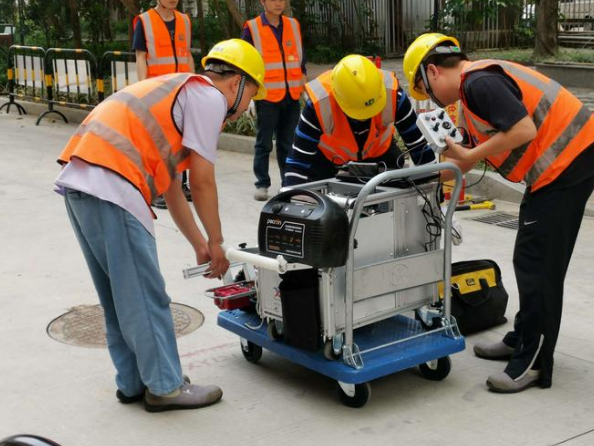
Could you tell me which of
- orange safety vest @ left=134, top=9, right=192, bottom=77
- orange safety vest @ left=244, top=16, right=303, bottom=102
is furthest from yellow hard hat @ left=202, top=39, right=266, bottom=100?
orange safety vest @ left=134, top=9, right=192, bottom=77

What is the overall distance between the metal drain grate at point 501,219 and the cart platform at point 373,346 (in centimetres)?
300

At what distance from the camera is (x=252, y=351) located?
4.77 m

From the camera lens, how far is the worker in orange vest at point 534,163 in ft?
13.6

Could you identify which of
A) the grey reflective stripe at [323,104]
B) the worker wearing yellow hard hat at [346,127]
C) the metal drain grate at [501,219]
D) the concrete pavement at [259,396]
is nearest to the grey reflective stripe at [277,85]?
the metal drain grate at [501,219]

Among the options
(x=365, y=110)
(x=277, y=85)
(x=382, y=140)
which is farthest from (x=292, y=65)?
(x=365, y=110)

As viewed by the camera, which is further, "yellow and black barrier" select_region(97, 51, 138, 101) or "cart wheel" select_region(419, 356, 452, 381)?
"yellow and black barrier" select_region(97, 51, 138, 101)

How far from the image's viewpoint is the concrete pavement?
13.1 ft

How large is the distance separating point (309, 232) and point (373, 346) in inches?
30.4

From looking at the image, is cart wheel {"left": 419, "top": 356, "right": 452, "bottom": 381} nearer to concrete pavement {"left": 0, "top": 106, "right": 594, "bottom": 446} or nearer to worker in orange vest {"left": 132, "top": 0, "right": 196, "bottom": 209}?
concrete pavement {"left": 0, "top": 106, "right": 594, "bottom": 446}

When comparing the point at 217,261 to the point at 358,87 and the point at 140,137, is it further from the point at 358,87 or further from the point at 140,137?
the point at 358,87

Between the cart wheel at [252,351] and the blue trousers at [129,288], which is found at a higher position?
the blue trousers at [129,288]

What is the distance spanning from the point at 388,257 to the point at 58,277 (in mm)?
2857

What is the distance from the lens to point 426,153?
5055mm

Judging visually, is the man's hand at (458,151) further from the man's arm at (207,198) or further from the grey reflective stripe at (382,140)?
the man's arm at (207,198)
